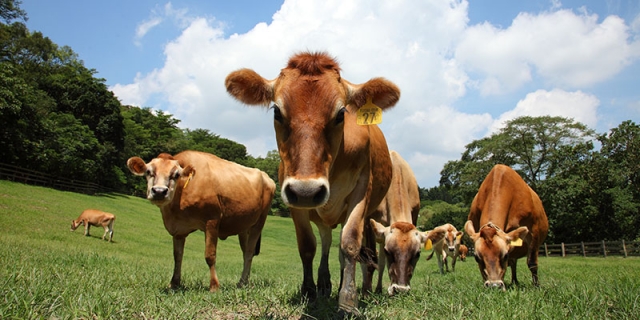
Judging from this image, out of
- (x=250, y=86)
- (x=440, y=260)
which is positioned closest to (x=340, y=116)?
(x=250, y=86)

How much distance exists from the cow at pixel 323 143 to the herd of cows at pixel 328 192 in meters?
0.01

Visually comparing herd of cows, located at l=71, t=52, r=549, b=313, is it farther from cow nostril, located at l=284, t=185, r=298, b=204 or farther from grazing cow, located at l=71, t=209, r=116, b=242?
grazing cow, located at l=71, t=209, r=116, b=242

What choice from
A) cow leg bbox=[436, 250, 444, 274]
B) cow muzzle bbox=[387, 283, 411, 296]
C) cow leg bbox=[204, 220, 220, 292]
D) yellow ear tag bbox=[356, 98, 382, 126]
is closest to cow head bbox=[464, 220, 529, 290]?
cow muzzle bbox=[387, 283, 411, 296]

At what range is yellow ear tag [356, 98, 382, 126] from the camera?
4.40 m

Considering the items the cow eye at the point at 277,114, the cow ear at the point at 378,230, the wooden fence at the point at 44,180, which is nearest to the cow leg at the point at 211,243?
the cow ear at the point at 378,230

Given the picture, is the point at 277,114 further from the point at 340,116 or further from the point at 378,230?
the point at 378,230

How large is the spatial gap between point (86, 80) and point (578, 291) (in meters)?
57.8

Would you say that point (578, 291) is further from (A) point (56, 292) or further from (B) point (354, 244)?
(A) point (56, 292)

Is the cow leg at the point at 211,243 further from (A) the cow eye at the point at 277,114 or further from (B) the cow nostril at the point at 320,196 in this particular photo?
(B) the cow nostril at the point at 320,196

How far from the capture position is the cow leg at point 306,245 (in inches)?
192

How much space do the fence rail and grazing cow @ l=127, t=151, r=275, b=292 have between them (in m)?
31.5

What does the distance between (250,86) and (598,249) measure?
35.9 m

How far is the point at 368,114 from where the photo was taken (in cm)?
Result: 444

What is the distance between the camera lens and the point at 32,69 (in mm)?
55656
